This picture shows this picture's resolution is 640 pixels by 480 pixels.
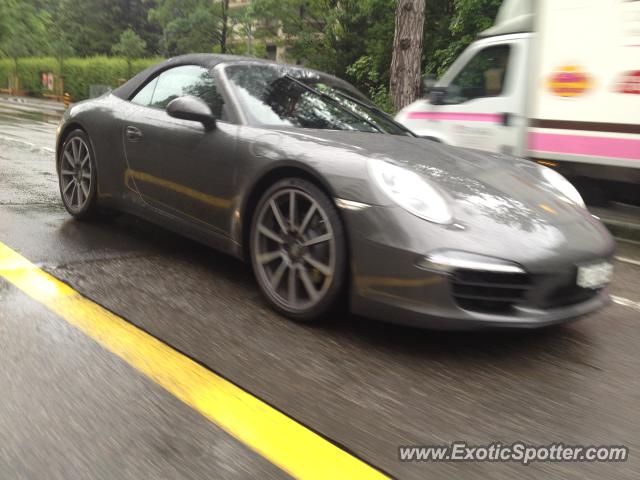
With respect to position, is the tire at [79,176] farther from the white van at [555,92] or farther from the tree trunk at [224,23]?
the tree trunk at [224,23]

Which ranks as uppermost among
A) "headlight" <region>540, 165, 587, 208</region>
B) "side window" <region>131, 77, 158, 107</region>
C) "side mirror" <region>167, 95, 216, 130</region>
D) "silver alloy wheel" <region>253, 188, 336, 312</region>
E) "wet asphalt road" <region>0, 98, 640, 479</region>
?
"side window" <region>131, 77, 158, 107</region>

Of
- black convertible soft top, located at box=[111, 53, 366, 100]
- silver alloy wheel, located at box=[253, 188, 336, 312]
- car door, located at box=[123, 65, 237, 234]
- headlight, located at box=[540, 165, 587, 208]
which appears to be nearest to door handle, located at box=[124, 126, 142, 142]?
car door, located at box=[123, 65, 237, 234]

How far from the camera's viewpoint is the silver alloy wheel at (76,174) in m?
4.55

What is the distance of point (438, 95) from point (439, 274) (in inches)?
203

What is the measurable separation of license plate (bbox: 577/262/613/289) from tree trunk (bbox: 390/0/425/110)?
9901 mm

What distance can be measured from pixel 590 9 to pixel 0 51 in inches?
1805

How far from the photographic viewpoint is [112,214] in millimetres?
4895

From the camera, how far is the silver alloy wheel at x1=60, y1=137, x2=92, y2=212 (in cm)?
455

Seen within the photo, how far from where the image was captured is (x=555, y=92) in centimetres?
654

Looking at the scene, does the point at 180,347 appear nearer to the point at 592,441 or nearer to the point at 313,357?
the point at 313,357

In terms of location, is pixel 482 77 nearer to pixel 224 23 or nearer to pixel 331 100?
pixel 331 100

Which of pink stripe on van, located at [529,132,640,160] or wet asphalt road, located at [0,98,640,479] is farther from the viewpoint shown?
pink stripe on van, located at [529,132,640,160]

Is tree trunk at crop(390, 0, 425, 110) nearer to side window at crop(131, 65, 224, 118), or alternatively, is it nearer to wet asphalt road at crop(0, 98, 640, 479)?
side window at crop(131, 65, 224, 118)

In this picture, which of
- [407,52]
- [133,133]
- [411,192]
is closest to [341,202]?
[411,192]
